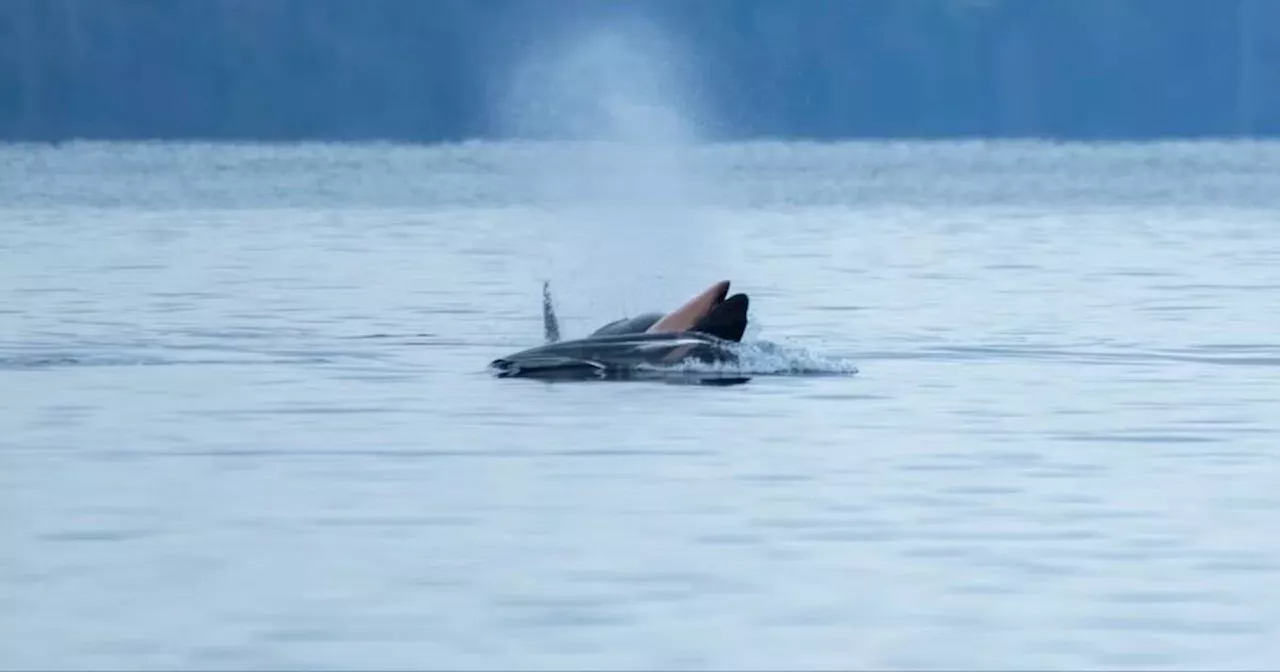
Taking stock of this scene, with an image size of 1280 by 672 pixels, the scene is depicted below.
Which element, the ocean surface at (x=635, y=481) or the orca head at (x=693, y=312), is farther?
the orca head at (x=693, y=312)

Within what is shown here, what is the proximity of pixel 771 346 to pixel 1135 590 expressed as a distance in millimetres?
→ 14600

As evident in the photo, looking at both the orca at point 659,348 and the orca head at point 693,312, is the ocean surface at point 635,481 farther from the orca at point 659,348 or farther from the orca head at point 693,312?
the orca head at point 693,312

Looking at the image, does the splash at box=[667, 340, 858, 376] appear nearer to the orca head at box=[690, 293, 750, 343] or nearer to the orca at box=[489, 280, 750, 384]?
the orca at box=[489, 280, 750, 384]

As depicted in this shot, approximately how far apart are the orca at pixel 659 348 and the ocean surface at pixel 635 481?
1.37 feet

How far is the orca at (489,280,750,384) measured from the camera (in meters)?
31.5

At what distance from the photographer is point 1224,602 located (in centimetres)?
1861

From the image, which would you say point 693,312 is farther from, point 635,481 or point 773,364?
point 635,481

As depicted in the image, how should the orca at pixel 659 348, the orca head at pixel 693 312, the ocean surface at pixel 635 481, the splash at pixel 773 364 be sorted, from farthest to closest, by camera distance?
the splash at pixel 773 364
the orca at pixel 659 348
the orca head at pixel 693 312
the ocean surface at pixel 635 481

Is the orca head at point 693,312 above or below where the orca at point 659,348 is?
above

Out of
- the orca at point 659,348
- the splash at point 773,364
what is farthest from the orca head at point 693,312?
the splash at point 773,364

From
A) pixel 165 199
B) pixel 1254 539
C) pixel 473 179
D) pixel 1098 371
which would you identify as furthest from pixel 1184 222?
pixel 473 179

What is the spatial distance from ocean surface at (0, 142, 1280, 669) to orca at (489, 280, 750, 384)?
0.42 metres

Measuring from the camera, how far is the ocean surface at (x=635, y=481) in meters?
17.7

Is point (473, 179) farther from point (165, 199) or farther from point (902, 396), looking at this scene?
point (902, 396)
